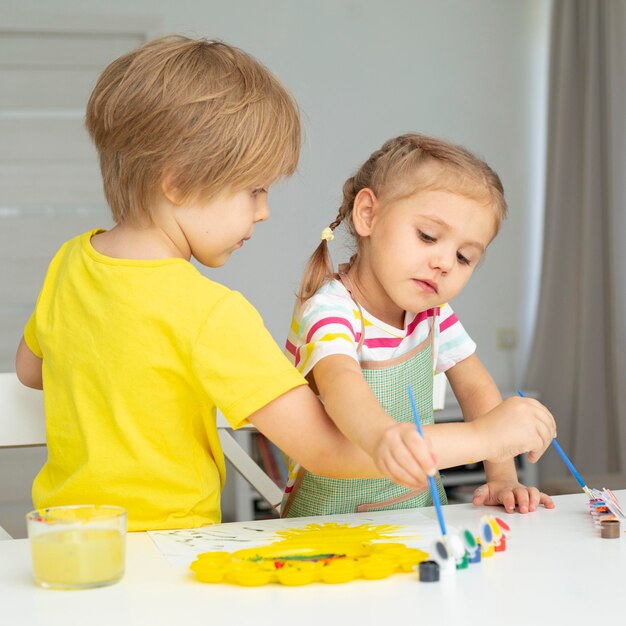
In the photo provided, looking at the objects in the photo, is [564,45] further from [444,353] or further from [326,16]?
[444,353]

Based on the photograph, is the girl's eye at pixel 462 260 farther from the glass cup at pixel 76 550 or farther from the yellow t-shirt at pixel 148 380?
the glass cup at pixel 76 550

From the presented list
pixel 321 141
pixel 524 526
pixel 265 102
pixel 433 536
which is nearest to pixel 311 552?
pixel 433 536

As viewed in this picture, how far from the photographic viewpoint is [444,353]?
1.35 metres

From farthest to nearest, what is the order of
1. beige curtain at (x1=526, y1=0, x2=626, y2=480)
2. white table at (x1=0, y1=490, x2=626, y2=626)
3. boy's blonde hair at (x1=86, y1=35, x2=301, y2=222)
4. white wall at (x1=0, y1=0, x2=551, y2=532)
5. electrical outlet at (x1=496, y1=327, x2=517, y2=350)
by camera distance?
electrical outlet at (x1=496, y1=327, x2=517, y2=350)
white wall at (x1=0, y1=0, x2=551, y2=532)
beige curtain at (x1=526, y1=0, x2=626, y2=480)
boy's blonde hair at (x1=86, y1=35, x2=301, y2=222)
white table at (x1=0, y1=490, x2=626, y2=626)

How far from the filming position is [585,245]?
4.46 m

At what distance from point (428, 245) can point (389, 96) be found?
362 cm

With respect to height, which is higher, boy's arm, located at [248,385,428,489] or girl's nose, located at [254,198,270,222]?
girl's nose, located at [254,198,270,222]

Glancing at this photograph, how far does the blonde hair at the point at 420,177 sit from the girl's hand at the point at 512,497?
0.34 metres

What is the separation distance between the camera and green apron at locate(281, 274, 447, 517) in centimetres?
125

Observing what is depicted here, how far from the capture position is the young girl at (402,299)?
3.86 feet

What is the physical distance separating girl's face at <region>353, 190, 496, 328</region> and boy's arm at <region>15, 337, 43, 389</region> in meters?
0.45

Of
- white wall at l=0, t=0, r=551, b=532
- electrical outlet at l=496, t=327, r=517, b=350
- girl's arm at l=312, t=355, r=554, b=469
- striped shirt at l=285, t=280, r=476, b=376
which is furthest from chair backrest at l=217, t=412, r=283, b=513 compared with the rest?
electrical outlet at l=496, t=327, r=517, b=350

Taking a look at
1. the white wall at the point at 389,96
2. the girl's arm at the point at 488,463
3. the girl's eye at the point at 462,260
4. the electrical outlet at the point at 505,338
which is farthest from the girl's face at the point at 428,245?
the electrical outlet at the point at 505,338

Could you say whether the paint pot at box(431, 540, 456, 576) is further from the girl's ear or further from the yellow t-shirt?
the girl's ear
